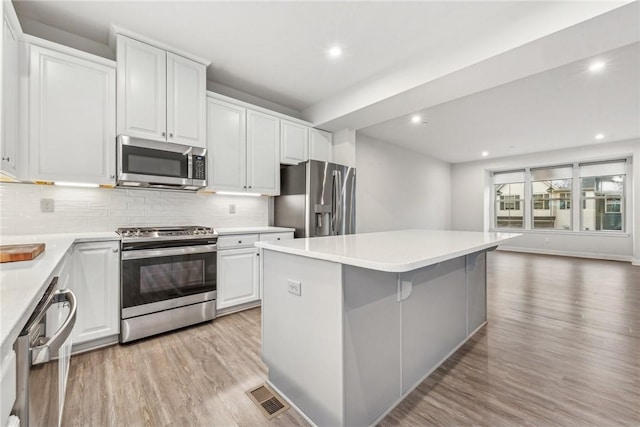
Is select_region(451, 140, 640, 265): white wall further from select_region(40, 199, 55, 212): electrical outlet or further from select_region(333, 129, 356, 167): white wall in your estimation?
select_region(40, 199, 55, 212): electrical outlet

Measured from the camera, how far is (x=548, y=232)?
7242mm

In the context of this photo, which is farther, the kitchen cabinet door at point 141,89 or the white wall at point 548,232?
the white wall at point 548,232

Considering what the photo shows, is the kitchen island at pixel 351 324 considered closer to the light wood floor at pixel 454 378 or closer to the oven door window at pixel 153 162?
the light wood floor at pixel 454 378

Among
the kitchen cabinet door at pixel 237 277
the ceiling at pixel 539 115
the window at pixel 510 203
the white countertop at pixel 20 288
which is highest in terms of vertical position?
the ceiling at pixel 539 115

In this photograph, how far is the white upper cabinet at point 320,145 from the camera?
4117 mm

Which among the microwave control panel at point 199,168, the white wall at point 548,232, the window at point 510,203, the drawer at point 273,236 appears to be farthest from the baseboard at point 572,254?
the microwave control panel at point 199,168

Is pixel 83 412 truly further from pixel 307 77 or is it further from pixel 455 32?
pixel 455 32


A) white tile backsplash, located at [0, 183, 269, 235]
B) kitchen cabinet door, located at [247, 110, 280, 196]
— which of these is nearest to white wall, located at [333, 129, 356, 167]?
kitchen cabinet door, located at [247, 110, 280, 196]

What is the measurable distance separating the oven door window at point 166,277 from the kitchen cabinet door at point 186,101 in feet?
3.95

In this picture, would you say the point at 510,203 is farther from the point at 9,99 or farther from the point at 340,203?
the point at 9,99

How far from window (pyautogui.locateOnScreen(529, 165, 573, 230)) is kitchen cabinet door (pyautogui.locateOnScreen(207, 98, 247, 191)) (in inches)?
316

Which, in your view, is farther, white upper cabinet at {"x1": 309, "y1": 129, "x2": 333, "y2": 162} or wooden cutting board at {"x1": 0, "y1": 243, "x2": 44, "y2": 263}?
white upper cabinet at {"x1": 309, "y1": 129, "x2": 333, "y2": 162}

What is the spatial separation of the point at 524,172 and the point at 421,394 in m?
8.19

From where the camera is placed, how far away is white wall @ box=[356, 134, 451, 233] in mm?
5559
